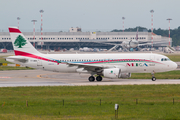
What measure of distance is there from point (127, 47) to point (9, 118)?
443ft

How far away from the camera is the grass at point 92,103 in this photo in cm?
1798

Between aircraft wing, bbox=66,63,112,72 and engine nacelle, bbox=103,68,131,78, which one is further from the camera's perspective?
aircraft wing, bbox=66,63,112,72

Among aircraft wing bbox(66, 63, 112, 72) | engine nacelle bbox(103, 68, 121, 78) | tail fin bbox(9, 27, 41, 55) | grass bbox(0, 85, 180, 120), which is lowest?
grass bbox(0, 85, 180, 120)

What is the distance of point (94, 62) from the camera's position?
1538 inches

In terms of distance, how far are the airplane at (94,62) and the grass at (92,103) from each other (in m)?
7.84

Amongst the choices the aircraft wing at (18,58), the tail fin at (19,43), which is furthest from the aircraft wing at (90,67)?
the tail fin at (19,43)

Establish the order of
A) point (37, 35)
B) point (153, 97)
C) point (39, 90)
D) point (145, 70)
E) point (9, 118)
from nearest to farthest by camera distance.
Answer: point (9, 118)
point (153, 97)
point (39, 90)
point (145, 70)
point (37, 35)

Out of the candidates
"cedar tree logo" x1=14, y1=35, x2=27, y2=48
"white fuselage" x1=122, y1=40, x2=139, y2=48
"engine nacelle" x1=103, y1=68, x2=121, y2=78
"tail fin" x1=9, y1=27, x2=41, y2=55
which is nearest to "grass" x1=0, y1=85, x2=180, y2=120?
"engine nacelle" x1=103, y1=68, x2=121, y2=78

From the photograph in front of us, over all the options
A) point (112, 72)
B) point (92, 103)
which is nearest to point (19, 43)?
point (112, 72)

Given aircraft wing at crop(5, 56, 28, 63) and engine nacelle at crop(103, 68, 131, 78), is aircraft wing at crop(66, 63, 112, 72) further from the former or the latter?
aircraft wing at crop(5, 56, 28, 63)

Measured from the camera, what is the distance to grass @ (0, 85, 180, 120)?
18.0 m

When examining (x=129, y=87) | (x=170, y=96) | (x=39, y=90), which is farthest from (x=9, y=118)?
(x=129, y=87)

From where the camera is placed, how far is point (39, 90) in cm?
2961

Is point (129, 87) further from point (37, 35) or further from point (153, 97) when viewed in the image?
point (37, 35)
